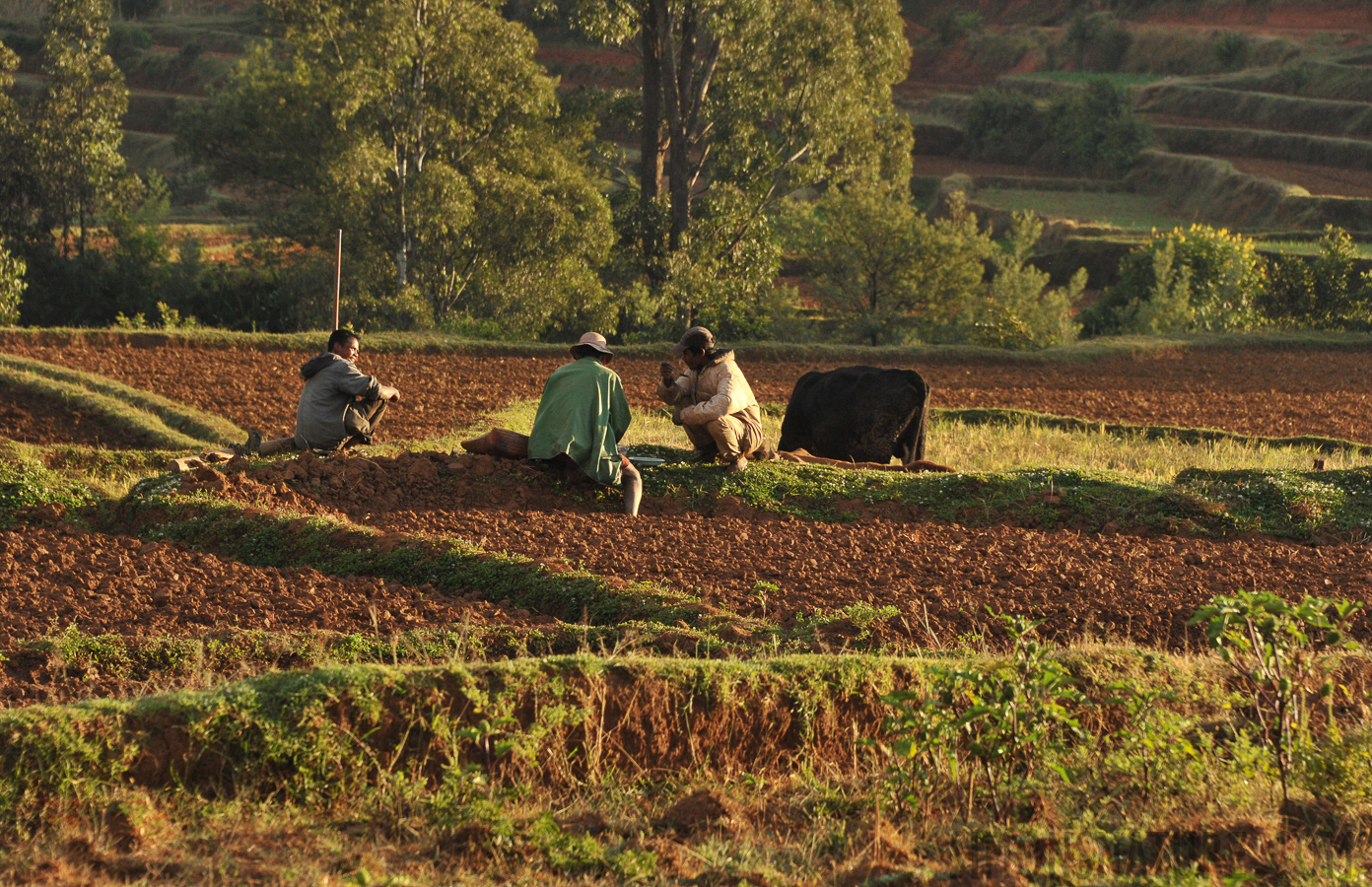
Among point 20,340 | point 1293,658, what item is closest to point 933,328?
point 20,340

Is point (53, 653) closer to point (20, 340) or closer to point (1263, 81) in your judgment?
point (20, 340)

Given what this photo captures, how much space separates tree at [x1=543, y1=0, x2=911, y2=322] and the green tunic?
1727cm

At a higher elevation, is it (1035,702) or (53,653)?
(1035,702)

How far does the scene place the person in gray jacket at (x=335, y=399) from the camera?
376 inches

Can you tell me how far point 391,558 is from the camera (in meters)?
7.32

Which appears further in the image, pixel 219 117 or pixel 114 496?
pixel 219 117

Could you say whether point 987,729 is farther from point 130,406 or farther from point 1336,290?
point 1336,290

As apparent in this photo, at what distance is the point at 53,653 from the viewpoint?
5.61 metres

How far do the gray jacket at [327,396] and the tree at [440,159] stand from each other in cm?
1553

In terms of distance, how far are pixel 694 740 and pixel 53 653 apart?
3056 millimetres

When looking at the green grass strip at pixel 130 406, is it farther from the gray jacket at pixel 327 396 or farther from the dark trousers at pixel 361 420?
the gray jacket at pixel 327 396

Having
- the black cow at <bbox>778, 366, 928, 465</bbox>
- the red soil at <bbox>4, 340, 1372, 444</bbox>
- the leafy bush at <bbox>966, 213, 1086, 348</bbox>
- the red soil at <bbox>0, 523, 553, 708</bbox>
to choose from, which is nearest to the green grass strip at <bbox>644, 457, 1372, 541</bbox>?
the black cow at <bbox>778, 366, 928, 465</bbox>

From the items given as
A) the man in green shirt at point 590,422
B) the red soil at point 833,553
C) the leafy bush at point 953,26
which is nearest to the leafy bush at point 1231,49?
the leafy bush at point 953,26

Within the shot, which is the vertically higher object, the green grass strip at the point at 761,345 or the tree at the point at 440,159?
the tree at the point at 440,159
